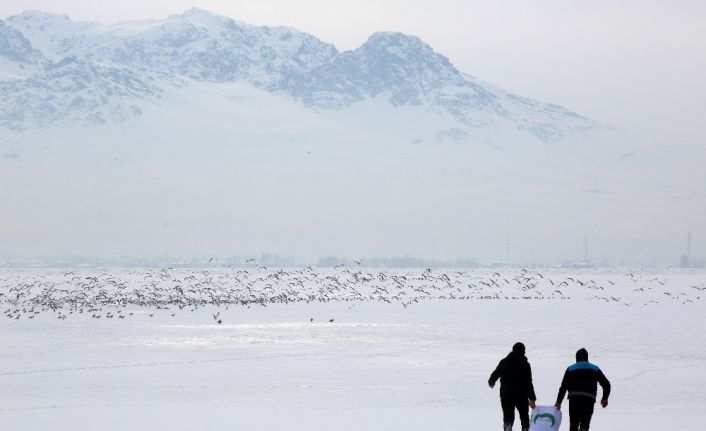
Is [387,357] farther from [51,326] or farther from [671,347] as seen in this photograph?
[51,326]

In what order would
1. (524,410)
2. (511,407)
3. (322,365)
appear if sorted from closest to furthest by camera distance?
1. (511,407)
2. (524,410)
3. (322,365)

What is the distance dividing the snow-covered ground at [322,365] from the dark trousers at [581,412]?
2.21 m

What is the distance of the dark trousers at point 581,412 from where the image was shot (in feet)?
50.5

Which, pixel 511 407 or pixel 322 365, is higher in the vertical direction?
pixel 511 407

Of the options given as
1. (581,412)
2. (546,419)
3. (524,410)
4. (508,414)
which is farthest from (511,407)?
(581,412)

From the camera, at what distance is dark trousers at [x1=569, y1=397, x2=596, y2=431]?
15.4 m

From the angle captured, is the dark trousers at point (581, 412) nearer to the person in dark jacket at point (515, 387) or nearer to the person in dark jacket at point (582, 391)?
the person in dark jacket at point (582, 391)

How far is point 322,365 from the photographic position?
26.7 metres

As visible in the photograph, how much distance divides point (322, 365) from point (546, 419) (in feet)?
40.4

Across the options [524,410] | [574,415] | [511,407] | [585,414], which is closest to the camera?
[585,414]

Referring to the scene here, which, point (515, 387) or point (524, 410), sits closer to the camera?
point (515, 387)

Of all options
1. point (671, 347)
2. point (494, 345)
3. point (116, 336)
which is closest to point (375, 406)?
point (494, 345)

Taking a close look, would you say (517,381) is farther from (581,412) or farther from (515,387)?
(581,412)

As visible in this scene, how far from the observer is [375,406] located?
66.4 feet
